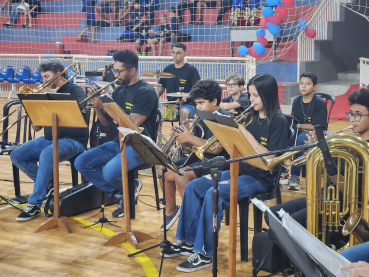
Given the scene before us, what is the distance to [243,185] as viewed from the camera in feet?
9.28

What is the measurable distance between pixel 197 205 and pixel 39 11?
12050mm

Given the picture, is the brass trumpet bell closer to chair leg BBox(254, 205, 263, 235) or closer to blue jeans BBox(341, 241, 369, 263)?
blue jeans BBox(341, 241, 369, 263)

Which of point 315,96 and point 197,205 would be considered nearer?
point 197,205

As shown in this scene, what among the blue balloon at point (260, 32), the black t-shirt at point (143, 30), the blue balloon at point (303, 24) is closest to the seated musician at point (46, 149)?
the blue balloon at point (260, 32)

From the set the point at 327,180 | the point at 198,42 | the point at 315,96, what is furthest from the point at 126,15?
the point at 327,180

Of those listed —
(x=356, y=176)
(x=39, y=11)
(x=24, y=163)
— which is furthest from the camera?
(x=39, y=11)

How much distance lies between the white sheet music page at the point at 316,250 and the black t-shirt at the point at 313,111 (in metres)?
3.32

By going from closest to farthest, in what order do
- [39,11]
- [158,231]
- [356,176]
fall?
[356,176]
[158,231]
[39,11]

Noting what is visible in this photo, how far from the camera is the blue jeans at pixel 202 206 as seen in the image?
276 cm

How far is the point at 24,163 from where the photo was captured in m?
4.04

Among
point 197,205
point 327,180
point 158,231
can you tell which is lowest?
point 158,231

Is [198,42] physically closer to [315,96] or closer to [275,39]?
[275,39]

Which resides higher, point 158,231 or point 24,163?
point 24,163

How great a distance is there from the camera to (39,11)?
1320cm
